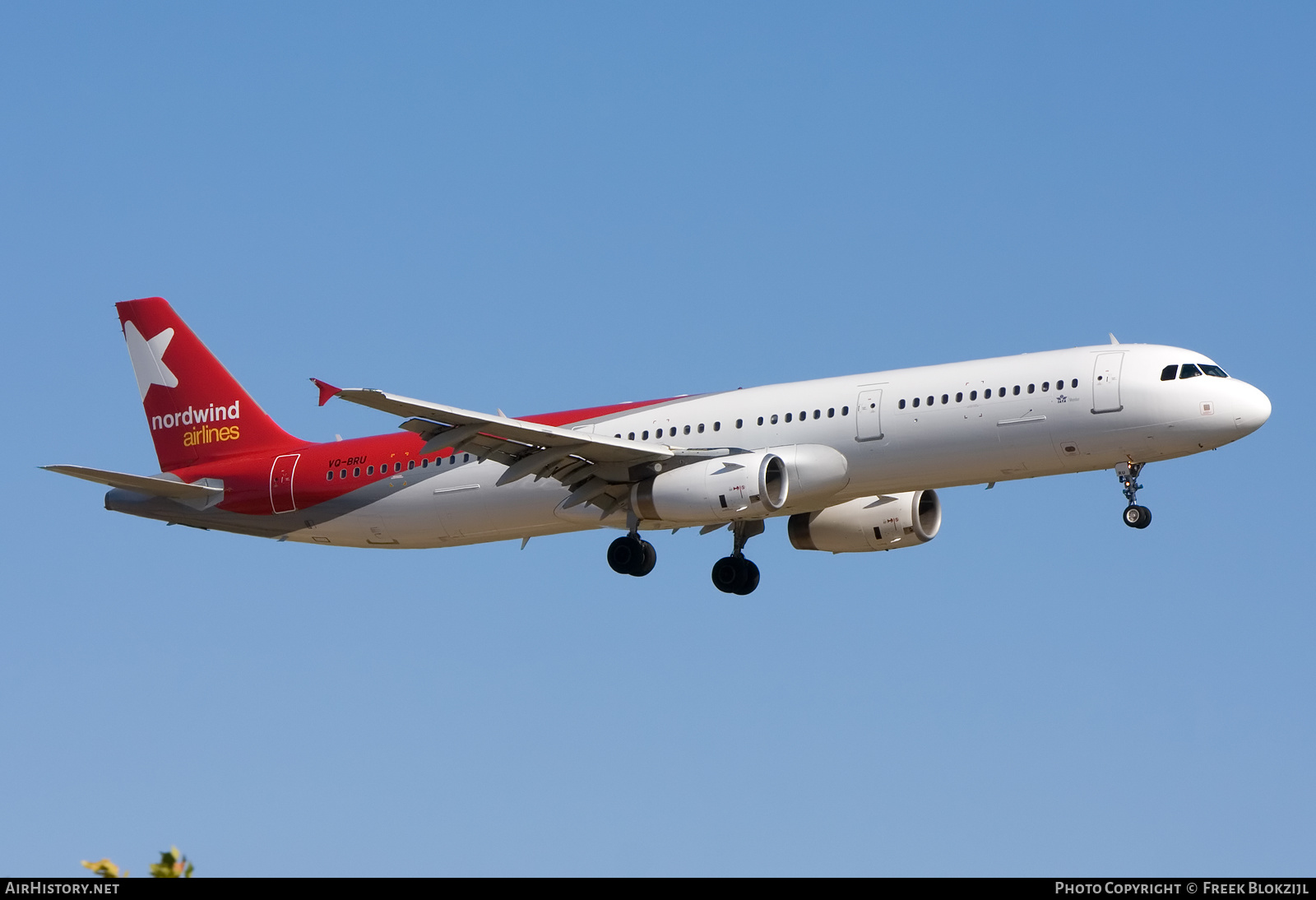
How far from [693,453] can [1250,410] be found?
13.1 meters

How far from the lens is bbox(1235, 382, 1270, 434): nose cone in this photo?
3997 cm

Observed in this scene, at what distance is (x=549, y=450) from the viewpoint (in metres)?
43.8

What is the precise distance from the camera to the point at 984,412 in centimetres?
4112

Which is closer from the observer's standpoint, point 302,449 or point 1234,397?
point 1234,397

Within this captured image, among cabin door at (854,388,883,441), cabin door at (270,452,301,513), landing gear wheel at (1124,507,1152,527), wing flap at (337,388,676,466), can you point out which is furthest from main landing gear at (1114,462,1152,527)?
cabin door at (270,452,301,513)

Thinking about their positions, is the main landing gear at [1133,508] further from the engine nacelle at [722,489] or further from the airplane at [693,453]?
the engine nacelle at [722,489]

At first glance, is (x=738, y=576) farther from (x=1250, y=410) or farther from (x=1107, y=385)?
(x=1250, y=410)

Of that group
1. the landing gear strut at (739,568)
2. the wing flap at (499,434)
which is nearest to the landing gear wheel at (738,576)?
the landing gear strut at (739,568)

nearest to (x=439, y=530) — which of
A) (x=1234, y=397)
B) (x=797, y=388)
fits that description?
(x=797, y=388)

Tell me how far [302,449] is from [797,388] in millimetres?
15009

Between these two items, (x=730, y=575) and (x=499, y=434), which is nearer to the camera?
(x=499, y=434)

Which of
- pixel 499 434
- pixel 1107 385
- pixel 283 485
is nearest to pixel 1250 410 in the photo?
pixel 1107 385

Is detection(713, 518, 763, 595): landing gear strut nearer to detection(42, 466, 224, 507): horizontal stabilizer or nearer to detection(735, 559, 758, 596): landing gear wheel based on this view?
detection(735, 559, 758, 596): landing gear wheel
